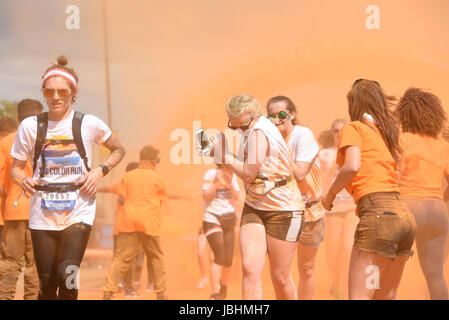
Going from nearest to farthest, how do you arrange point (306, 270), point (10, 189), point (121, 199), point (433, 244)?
point (433, 244) < point (306, 270) < point (10, 189) < point (121, 199)

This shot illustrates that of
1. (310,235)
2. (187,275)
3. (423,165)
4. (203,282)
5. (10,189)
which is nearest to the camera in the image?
(423,165)

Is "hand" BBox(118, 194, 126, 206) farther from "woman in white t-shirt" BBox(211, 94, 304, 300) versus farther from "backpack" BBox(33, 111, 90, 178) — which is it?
"woman in white t-shirt" BBox(211, 94, 304, 300)

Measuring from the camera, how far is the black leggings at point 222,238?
7.17 metres

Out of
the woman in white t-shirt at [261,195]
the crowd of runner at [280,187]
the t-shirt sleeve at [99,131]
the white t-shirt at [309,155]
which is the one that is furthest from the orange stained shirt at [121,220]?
the woman in white t-shirt at [261,195]

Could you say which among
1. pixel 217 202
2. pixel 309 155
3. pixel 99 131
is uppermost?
pixel 99 131

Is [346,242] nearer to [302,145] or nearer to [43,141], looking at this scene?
[302,145]

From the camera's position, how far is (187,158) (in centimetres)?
901

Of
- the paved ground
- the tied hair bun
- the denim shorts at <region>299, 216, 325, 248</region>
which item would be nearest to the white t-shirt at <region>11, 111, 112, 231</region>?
the tied hair bun

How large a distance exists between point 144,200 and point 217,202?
2.83 ft

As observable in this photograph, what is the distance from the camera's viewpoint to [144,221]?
716 centimetres

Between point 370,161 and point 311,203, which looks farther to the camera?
point 311,203

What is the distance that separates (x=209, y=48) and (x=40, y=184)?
5953 millimetres

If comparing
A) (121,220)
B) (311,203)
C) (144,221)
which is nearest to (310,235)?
(311,203)

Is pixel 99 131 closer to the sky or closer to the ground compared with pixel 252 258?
closer to the sky
